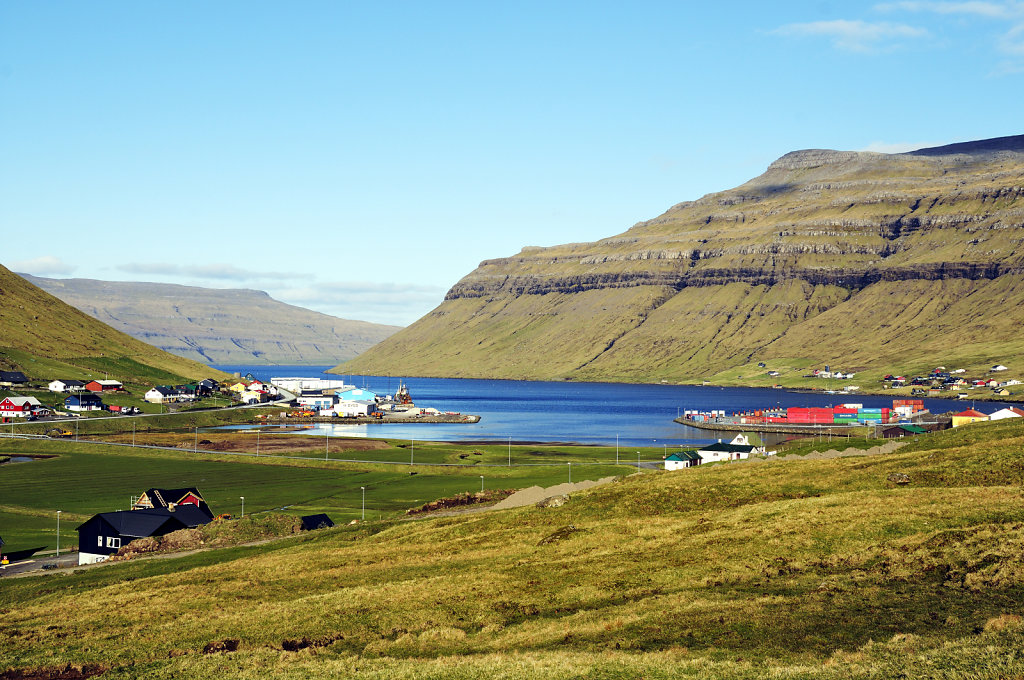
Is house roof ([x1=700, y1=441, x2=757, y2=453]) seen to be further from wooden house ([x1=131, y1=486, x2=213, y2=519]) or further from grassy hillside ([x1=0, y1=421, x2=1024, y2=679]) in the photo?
wooden house ([x1=131, y1=486, x2=213, y2=519])

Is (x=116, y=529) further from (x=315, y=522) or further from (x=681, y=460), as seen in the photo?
(x=681, y=460)

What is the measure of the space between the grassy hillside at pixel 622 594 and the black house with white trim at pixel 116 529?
30.4 feet

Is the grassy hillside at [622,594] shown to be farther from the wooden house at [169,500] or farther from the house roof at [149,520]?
the wooden house at [169,500]

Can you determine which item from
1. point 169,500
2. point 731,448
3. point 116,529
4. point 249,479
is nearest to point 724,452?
point 731,448

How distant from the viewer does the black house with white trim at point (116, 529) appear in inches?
3071

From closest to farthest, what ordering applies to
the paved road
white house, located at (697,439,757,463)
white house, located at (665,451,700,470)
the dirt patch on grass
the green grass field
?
the dirt patch on grass → the paved road → the green grass field → white house, located at (665,451,700,470) → white house, located at (697,439,757,463)

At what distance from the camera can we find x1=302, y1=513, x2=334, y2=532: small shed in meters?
83.9

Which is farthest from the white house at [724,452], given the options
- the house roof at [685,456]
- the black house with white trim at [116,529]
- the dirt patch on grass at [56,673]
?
the dirt patch on grass at [56,673]

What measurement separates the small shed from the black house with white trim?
1052 cm

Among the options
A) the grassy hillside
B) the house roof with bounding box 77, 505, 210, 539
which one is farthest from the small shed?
the grassy hillside

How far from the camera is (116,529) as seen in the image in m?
78.8

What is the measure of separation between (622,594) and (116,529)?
53.3 m

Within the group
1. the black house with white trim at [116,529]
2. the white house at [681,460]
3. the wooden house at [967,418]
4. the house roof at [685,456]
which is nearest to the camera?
the black house with white trim at [116,529]

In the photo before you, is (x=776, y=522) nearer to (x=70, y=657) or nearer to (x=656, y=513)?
(x=656, y=513)
